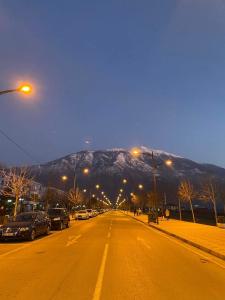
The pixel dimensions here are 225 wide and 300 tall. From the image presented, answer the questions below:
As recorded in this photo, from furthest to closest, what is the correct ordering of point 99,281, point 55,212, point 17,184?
1. point 17,184
2. point 55,212
3. point 99,281

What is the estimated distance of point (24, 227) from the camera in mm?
21109

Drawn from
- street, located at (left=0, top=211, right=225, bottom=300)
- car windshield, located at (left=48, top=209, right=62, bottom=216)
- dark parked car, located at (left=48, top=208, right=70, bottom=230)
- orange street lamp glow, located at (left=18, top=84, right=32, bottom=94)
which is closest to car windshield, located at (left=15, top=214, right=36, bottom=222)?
street, located at (left=0, top=211, right=225, bottom=300)

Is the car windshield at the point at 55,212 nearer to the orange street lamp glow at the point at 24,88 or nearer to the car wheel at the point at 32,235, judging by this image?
the car wheel at the point at 32,235

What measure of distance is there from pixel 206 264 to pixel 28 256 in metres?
6.49

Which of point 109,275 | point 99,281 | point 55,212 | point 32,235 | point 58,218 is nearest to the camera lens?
point 99,281

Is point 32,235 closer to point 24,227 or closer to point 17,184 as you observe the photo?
point 24,227

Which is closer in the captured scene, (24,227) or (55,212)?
(24,227)

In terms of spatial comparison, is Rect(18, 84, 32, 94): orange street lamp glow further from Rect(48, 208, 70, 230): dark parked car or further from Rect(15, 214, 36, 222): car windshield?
Rect(48, 208, 70, 230): dark parked car

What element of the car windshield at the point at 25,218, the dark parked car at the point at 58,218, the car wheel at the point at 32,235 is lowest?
the car wheel at the point at 32,235

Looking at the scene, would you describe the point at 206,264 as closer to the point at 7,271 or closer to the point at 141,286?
the point at 141,286

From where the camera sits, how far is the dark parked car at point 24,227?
20.6m

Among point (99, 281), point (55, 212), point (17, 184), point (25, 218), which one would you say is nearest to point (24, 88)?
point (25, 218)

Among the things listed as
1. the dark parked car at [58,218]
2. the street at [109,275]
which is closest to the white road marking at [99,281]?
the street at [109,275]

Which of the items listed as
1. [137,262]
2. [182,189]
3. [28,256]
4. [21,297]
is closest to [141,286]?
[21,297]
